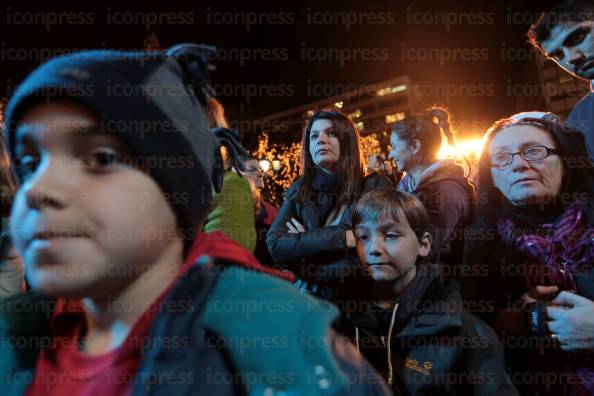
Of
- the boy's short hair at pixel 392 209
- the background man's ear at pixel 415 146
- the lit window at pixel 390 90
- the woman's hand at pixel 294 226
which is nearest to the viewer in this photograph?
the boy's short hair at pixel 392 209

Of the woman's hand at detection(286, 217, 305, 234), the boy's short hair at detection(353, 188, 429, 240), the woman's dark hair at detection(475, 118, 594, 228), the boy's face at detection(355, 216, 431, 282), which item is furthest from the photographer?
the woman's hand at detection(286, 217, 305, 234)

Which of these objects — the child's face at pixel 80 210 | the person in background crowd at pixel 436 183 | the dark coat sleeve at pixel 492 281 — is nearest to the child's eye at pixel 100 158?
the child's face at pixel 80 210

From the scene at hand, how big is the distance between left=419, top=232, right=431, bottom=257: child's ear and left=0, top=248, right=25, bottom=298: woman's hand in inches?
99.5

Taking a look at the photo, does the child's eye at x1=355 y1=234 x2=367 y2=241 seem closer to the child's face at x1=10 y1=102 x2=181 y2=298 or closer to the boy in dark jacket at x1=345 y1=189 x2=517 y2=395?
the boy in dark jacket at x1=345 y1=189 x2=517 y2=395

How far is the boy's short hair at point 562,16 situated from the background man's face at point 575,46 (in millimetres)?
25

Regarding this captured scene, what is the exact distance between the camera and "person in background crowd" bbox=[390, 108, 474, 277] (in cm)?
294

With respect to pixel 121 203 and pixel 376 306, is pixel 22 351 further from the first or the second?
pixel 376 306

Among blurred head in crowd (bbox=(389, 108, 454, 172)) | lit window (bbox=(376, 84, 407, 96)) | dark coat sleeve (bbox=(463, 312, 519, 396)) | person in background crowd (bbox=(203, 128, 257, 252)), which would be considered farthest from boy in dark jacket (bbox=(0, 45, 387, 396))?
lit window (bbox=(376, 84, 407, 96))

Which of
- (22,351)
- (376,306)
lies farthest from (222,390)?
(376,306)

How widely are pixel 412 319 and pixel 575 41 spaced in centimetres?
176

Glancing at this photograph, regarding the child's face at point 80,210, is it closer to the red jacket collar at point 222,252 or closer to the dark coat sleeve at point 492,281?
the red jacket collar at point 222,252

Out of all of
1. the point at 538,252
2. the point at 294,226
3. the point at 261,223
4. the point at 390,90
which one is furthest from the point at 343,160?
the point at 390,90

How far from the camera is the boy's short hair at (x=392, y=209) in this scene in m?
2.66

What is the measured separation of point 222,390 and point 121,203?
49 cm
